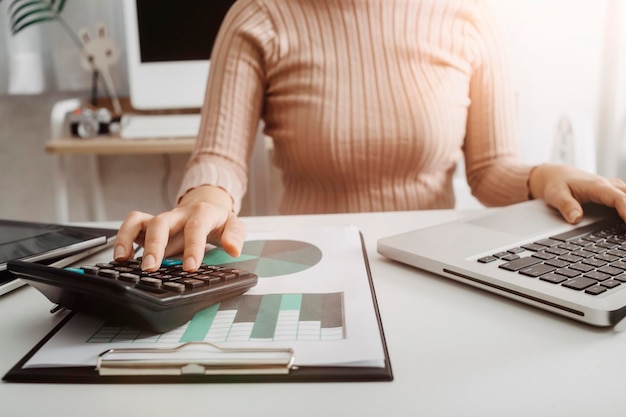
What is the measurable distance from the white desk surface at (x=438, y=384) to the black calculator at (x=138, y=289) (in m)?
0.04

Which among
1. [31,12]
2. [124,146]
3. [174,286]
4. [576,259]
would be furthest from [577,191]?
[31,12]

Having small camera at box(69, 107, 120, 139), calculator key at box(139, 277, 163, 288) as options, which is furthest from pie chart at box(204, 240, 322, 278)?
small camera at box(69, 107, 120, 139)

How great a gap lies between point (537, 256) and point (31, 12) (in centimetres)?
188

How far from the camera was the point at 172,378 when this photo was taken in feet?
1.01

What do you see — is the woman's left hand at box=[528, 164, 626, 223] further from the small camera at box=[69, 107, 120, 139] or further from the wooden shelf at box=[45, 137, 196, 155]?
the small camera at box=[69, 107, 120, 139]

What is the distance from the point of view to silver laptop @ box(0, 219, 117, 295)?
0.47 meters

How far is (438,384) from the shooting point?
302 mm

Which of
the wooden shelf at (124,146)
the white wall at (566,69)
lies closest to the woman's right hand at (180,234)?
the wooden shelf at (124,146)

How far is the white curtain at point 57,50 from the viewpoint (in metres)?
1.86

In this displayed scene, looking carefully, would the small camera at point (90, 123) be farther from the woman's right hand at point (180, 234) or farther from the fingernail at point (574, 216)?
the fingernail at point (574, 216)

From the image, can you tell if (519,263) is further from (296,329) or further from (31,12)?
(31,12)

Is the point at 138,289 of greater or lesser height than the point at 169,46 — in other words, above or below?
below

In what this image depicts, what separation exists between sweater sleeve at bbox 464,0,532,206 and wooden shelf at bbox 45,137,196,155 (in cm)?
81

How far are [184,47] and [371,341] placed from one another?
1457 mm
